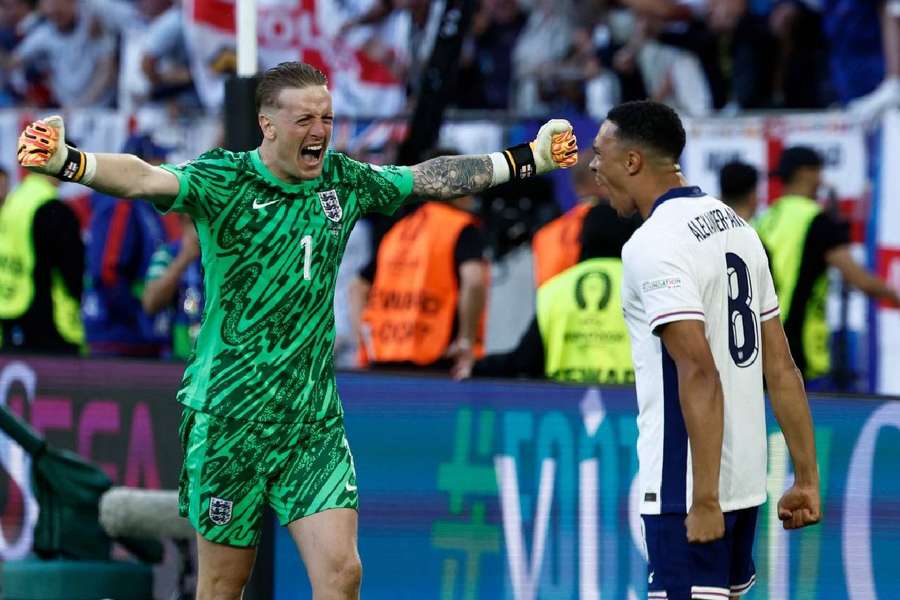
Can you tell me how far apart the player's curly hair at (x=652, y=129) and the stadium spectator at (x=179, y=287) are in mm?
4622

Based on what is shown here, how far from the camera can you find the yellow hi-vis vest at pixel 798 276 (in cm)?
960

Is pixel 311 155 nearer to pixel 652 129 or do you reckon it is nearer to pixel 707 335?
pixel 652 129

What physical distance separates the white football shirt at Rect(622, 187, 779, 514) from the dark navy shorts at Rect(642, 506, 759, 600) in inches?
2.1

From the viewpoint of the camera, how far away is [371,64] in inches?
506

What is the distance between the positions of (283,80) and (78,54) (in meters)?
10.5

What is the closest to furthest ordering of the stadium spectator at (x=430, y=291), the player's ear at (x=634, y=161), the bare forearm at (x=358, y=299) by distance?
the player's ear at (x=634, y=161)
the stadium spectator at (x=430, y=291)
the bare forearm at (x=358, y=299)

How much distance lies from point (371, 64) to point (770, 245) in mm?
4210

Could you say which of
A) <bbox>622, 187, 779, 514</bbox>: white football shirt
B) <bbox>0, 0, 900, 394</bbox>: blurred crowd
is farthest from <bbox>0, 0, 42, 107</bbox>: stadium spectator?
<bbox>622, 187, 779, 514</bbox>: white football shirt

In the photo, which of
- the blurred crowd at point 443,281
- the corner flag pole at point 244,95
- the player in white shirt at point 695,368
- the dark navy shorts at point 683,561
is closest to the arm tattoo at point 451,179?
the player in white shirt at point 695,368

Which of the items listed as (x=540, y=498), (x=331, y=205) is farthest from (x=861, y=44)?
(x=331, y=205)

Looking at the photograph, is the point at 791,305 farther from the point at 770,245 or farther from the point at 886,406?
the point at 886,406

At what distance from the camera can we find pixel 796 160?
9938 mm

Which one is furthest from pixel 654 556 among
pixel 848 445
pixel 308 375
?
pixel 848 445

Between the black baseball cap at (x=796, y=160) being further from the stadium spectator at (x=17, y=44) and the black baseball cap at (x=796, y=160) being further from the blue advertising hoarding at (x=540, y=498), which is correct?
the stadium spectator at (x=17, y=44)
